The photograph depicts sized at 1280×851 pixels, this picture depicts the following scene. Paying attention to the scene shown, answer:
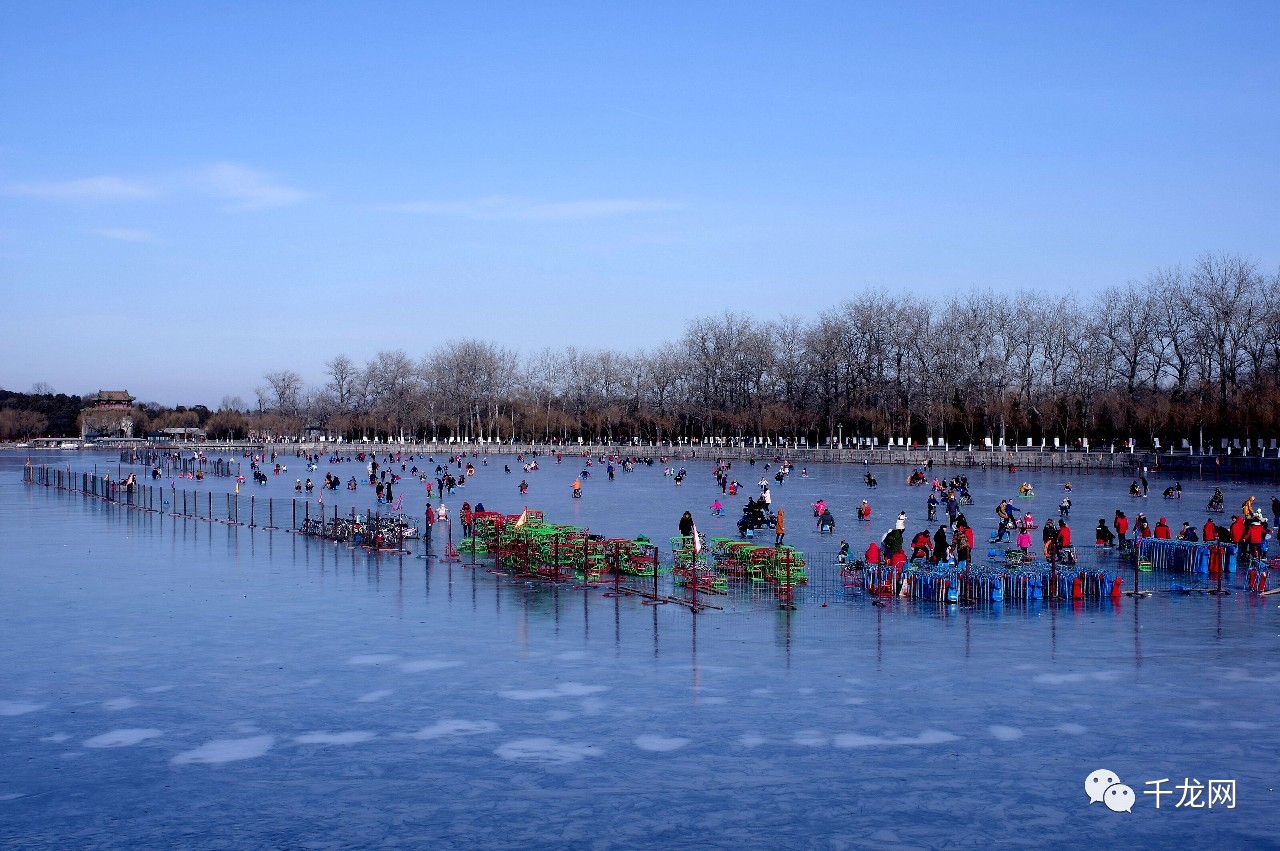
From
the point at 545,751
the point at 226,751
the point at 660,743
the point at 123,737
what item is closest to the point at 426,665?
the point at 226,751

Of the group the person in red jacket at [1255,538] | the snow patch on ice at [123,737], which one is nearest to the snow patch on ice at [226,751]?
the snow patch on ice at [123,737]

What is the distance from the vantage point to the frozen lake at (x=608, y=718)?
456 inches

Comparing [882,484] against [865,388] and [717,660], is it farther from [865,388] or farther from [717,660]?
[865,388]

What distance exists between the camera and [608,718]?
15164mm

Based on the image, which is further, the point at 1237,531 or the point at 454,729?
the point at 1237,531

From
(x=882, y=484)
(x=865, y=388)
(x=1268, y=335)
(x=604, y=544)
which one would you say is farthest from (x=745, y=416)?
(x=604, y=544)

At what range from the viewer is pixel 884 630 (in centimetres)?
2114

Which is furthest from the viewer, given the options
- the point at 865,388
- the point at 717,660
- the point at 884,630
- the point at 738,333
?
the point at 738,333

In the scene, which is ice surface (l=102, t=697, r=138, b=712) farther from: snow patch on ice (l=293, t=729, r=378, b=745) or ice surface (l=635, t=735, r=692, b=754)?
ice surface (l=635, t=735, r=692, b=754)

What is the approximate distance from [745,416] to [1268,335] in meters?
64.5

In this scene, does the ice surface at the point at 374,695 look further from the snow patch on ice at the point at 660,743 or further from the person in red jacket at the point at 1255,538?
the person in red jacket at the point at 1255,538

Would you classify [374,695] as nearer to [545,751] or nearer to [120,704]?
[120,704]

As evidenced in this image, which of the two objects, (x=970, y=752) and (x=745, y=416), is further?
(x=745, y=416)

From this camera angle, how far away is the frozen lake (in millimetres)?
11570
